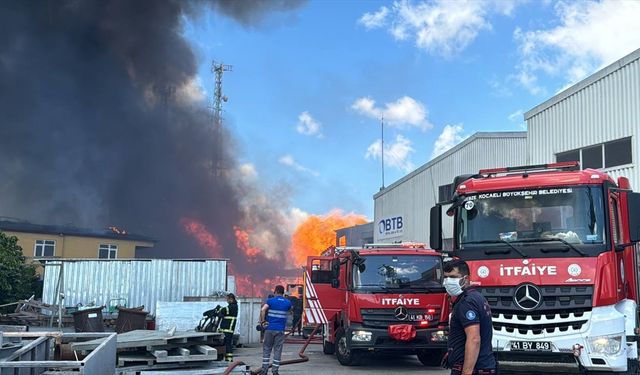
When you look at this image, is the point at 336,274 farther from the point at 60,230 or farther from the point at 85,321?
the point at 60,230

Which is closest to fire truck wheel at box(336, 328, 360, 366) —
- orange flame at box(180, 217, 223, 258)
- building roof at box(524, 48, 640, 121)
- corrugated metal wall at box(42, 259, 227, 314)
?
corrugated metal wall at box(42, 259, 227, 314)

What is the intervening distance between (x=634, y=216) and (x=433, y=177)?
16466 mm

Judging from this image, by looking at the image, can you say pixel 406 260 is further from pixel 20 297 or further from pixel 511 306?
pixel 20 297

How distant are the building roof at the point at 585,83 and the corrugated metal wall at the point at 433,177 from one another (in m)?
2.73

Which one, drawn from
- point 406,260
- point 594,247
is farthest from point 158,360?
point 594,247

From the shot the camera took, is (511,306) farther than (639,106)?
No

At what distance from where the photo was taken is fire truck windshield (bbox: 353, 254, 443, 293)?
412 inches

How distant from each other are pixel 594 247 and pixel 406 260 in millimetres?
4426

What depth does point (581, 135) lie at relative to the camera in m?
14.9

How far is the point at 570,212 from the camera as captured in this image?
7.12 m

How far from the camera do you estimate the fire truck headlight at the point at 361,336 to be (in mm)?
10164

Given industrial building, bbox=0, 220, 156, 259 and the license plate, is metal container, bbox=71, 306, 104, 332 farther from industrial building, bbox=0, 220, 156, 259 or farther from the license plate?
industrial building, bbox=0, 220, 156, 259

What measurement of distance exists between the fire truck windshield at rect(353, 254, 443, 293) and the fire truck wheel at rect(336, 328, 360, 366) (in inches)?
50.4

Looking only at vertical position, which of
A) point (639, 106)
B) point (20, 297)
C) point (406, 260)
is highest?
point (639, 106)
